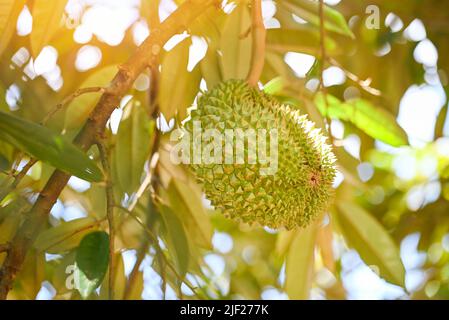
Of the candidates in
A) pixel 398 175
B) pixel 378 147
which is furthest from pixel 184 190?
pixel 398 175

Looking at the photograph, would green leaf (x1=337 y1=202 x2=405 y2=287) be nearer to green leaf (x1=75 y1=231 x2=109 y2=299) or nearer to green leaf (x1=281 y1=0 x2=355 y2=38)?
green leaf (x1=281 y1=0 x2=355 y2=38)

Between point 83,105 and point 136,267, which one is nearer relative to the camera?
point 83,105

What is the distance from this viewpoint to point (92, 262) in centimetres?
113

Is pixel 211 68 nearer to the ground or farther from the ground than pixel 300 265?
farther from the ground

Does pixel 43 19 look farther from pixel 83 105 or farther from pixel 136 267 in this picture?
pixel 136 267

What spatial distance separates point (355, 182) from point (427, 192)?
93 cm

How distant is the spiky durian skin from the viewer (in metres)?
1.21

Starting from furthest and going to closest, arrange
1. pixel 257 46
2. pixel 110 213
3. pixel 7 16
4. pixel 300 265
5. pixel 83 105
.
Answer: pixel 300 265 < pixel 83 105 < pixel 257 46 < pixel 7 16 < pixel 110 213

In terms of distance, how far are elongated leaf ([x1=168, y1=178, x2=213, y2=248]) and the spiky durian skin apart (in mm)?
341

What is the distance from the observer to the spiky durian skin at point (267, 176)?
1.21 m

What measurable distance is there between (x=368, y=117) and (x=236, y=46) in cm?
34

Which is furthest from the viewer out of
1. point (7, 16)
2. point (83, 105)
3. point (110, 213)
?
point (83, 105)

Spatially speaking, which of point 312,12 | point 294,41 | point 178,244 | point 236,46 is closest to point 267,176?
point 178,244

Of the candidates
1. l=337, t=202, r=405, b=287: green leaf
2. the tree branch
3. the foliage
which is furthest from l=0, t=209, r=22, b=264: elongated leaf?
l=337, t=202, r=405, b=287: green leaf
